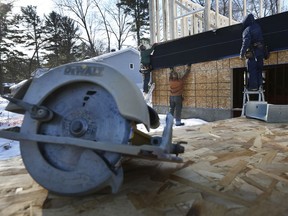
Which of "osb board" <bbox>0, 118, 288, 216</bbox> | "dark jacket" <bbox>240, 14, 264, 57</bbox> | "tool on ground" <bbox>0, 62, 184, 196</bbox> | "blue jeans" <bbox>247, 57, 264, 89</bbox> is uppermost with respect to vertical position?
"dark jacket" <bbox>240, 14, 264, 57</bbox>

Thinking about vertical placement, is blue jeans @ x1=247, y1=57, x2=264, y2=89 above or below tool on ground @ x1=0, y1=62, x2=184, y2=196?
above

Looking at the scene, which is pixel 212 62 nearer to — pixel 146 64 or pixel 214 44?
pixel 214 44

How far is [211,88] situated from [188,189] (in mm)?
6568

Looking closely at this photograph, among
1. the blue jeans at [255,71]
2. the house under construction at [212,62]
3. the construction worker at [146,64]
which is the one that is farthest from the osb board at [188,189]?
the construction worker at [146,64]

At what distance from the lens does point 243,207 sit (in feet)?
4.31

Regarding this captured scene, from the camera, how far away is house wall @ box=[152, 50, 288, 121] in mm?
7148

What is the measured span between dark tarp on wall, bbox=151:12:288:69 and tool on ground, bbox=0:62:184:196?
17.7 ft

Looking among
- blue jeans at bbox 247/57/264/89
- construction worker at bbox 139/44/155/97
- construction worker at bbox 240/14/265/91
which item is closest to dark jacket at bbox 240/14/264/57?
construction worker at bbox 240/14/265/91

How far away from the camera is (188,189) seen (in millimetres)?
1548

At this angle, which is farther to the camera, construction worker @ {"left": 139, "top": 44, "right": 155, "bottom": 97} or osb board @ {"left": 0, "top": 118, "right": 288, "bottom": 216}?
construction worker @ {"left": 139, "top": 44, "right": 155, "bottom": 97}

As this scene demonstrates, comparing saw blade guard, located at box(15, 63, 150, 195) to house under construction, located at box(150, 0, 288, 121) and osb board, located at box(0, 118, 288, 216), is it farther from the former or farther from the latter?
house under construction, located at box(150, 0, 288, 121)

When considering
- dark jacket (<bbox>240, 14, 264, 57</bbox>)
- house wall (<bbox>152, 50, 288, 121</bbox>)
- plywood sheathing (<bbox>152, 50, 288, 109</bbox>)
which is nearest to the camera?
dark jacket (<bbox>240, 14, 264, 57</bbox>)

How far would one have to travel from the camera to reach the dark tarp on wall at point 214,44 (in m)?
5.83

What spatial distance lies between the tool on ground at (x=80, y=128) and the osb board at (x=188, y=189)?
109 millimetres
